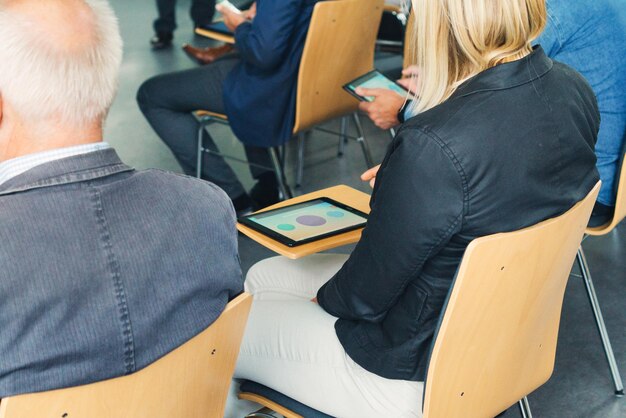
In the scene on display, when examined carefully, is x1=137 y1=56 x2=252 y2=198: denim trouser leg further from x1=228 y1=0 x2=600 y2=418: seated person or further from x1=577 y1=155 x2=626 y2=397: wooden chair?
x1=228 y1=0 x2=600 y2=418: seated person

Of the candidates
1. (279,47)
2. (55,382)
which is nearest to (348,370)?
(55,382)

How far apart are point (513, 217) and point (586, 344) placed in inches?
53.2

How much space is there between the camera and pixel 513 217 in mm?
1511

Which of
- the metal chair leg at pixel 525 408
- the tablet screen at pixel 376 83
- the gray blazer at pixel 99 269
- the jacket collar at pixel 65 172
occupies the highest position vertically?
the jacket collar at pixel 65 172

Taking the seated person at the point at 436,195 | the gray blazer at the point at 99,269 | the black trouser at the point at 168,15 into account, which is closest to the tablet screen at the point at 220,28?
the seated person at the point at 436,195

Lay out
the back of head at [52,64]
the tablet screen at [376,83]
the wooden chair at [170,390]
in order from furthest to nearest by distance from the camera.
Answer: the tablet screen at [376,83] → the back of head at [52,64] → the wooden chair at [170,390]

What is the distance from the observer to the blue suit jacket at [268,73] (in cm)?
301

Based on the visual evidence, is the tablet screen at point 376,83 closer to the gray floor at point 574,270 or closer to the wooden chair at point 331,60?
the wooden chair at point 331,60

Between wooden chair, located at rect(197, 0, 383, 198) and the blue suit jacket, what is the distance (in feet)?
0.27

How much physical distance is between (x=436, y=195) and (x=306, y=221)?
1.71 ft

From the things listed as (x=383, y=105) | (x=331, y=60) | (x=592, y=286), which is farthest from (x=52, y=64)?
(x=331, y=60)

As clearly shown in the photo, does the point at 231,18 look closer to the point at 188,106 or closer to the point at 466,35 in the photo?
the point at 188,106

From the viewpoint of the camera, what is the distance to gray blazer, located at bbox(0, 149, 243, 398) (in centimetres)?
112

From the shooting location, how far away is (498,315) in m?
1.47
